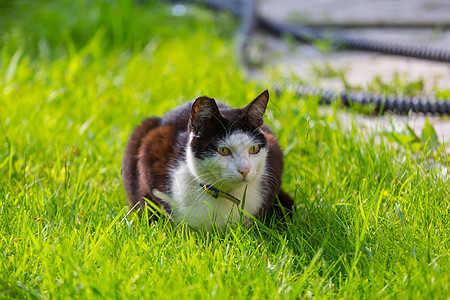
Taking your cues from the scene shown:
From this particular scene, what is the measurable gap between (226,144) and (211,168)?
11cm

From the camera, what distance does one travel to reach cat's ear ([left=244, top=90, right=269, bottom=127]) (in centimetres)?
201

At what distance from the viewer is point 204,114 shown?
198 cm

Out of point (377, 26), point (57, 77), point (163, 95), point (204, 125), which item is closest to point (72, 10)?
point (57, 77)

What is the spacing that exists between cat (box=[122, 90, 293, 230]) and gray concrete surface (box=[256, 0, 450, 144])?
98cm

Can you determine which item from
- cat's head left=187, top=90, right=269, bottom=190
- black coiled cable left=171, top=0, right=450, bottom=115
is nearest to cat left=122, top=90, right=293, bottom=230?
cat's head left=187, top=90, right=269, bottom=190

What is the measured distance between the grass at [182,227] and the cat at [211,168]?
94mm

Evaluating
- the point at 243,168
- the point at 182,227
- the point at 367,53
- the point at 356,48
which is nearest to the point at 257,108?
the point at 243,168

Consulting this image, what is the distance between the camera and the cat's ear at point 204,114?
193cm

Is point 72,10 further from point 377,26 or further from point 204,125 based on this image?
point 204,125

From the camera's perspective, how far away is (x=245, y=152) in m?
1.98

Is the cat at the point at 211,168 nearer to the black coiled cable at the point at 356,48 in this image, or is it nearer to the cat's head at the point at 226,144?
the cat's head at the point at 226,144

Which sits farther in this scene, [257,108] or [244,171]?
[257,108]

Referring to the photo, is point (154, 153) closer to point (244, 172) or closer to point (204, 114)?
point (204, 114)

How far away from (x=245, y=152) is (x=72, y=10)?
11.6 feet
